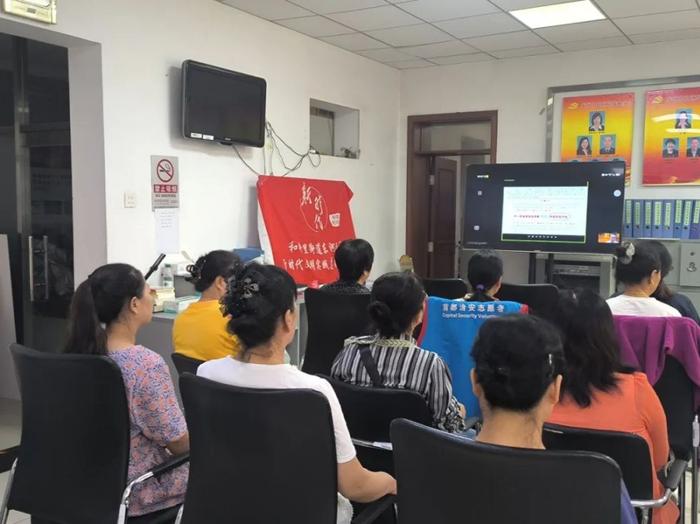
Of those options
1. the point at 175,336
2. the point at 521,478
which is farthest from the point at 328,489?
the point at 175,336

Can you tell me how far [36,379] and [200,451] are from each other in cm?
57

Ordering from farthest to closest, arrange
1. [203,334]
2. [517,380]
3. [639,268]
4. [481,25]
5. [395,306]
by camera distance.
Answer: [481,25] → [639,268] → [203,334] → [395,306] → [517,380]

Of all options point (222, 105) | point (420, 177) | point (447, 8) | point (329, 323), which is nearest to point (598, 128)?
point (420, 177)

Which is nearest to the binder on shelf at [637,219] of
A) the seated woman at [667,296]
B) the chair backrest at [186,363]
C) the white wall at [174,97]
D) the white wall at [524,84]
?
the white wall at [524,84]

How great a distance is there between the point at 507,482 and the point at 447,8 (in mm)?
4237

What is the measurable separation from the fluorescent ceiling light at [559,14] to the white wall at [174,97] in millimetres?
1739

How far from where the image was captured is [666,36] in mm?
5473

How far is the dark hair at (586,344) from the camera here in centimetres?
181

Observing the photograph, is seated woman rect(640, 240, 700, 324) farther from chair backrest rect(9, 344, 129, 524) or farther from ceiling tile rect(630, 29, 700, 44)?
ceiling tile rect(630, 29, 700, 44)

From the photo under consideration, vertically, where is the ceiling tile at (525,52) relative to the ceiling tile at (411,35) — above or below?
above

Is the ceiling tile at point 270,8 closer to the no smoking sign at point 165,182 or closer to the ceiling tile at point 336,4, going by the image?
the ceiling tile at point 336,4

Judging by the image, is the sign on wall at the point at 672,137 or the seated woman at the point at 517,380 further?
the sign on wall at the point at 672,137

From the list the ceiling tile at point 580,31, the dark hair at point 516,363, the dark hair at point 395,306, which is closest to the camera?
the dark hair at point 516,363

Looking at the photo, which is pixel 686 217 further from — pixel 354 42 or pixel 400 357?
pixel 400 357
